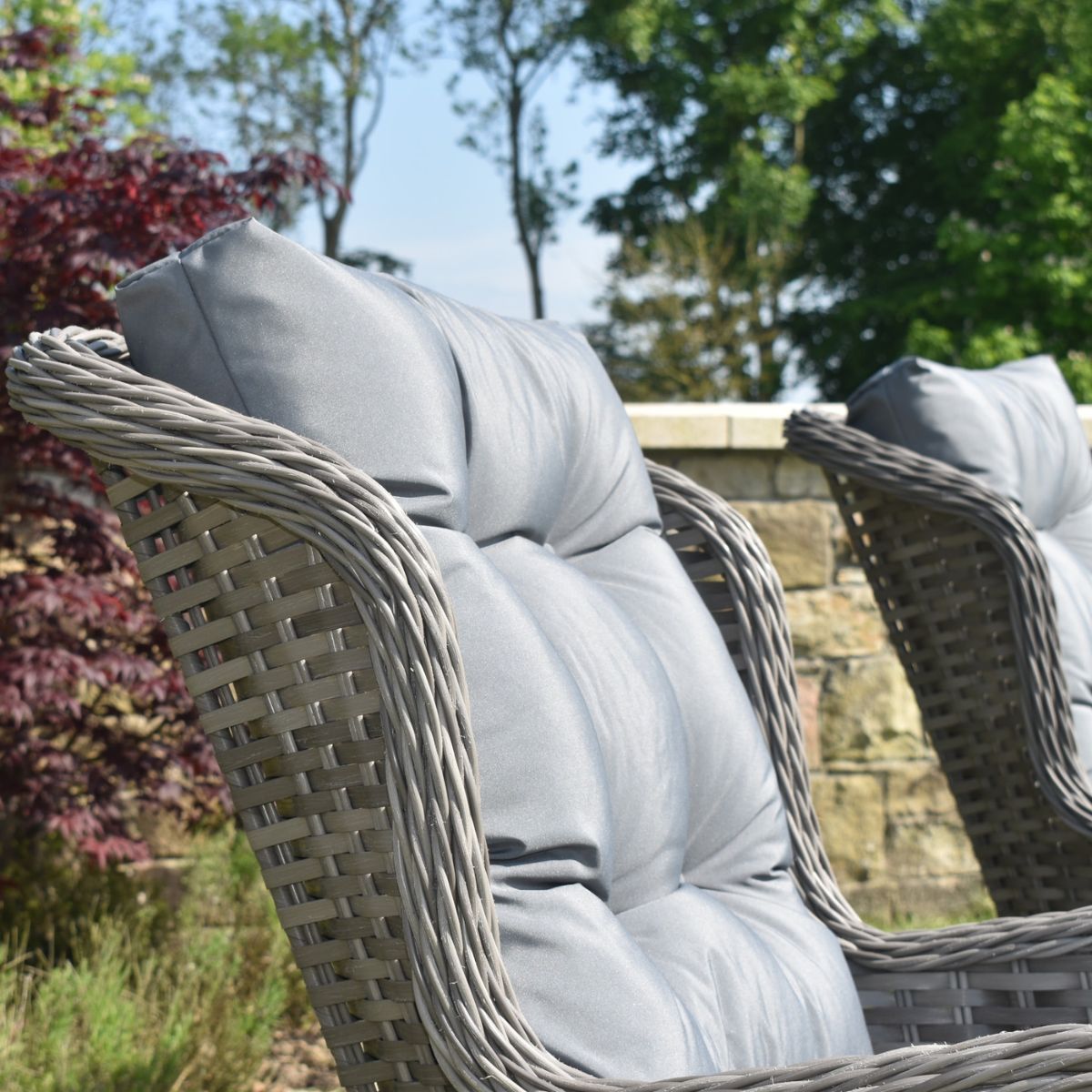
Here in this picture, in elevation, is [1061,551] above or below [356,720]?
above

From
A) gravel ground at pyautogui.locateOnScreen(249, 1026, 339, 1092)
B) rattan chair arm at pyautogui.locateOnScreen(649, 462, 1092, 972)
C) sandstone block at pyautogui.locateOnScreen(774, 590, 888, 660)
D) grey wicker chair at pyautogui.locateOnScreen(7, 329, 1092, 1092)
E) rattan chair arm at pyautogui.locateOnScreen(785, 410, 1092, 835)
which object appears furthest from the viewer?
sandstone block at pyautogui.locateOnScreen(774, 590, 888, 660)

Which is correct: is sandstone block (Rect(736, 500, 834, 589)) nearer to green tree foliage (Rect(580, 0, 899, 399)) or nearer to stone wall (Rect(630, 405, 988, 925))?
stone wall (Rect(630, 405, 988, 925))

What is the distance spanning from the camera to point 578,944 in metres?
0.95

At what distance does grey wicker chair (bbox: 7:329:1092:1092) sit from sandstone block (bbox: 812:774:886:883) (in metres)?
2.46

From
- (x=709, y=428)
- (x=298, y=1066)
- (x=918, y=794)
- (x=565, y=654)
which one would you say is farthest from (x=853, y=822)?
(x=565, y=654)

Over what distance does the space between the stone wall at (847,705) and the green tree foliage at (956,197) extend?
11.9 m

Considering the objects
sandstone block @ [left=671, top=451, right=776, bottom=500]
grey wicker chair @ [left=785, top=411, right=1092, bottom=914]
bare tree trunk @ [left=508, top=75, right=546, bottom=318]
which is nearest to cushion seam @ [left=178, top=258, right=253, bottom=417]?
grey wicker chair @ [left=785, top=411, right=1092, bottom=914]

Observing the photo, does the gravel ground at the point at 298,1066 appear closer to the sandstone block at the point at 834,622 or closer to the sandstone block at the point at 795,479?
the sandstone block at the point at 834,622

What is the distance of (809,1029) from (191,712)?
164 centimetres

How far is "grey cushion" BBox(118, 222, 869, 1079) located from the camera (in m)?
0.94

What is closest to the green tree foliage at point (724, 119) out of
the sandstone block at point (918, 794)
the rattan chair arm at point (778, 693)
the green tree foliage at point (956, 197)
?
the green tree foliage at point (956, 197)

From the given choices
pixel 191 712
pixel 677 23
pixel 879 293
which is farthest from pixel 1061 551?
pixel 677 23

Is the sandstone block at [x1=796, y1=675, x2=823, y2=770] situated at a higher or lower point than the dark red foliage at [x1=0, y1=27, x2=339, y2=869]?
lower

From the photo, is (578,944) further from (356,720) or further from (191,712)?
(191,712)
